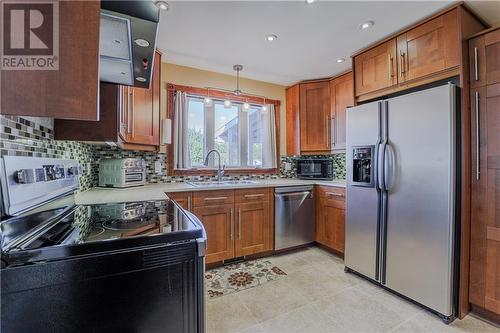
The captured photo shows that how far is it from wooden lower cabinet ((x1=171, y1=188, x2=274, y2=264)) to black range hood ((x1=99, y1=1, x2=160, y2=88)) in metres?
1.33

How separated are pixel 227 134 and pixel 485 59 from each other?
8.76ft

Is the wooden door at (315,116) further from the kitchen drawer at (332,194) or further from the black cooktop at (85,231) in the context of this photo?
the black cooktop at (85,231)

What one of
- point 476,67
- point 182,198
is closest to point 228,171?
point 182,198

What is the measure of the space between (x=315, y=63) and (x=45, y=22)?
2.75 metres

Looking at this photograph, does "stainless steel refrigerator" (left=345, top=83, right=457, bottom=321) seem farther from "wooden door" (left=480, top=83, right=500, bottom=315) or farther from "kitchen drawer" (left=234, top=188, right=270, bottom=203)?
"kitchen drawer" (left=234, top=188, right=270, bottom=203)

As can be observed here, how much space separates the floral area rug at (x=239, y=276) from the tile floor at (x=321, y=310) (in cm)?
9

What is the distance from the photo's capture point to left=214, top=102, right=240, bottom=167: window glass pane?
3277 mm

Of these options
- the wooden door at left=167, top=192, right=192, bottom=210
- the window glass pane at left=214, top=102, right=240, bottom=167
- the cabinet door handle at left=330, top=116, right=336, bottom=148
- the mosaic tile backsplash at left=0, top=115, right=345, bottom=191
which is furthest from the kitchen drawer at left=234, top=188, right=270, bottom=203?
the cabinet door handle at left=330, top=116, right=336, bottom=148

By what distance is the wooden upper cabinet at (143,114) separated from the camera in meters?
2.13

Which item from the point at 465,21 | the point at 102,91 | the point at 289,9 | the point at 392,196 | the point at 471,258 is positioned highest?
the point at 289,9

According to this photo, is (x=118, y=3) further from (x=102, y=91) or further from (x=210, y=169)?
(x=210, y=169)

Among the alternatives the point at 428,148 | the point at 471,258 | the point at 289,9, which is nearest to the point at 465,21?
the point at 428,148

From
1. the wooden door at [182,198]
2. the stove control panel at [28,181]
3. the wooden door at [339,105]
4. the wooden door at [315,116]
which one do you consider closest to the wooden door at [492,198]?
the wooden door at [339,105]

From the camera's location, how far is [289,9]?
184 cm
